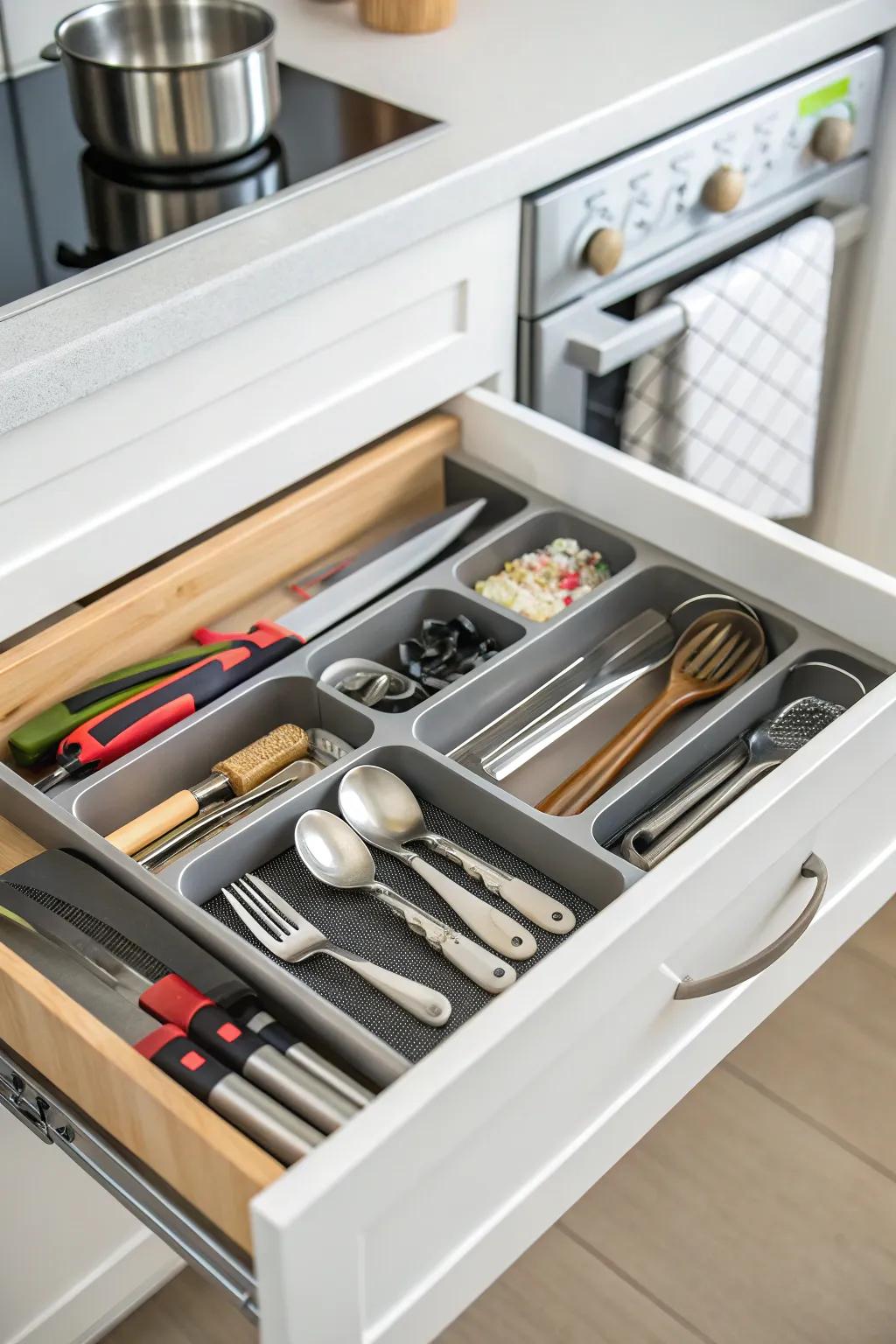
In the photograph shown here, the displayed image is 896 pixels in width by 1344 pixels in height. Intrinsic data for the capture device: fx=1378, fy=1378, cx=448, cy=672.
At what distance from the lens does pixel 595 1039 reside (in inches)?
31.8

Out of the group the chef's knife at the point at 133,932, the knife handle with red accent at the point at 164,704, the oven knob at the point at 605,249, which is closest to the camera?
the chef's knife at the point at 133,932

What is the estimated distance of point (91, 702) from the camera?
3.37 feet

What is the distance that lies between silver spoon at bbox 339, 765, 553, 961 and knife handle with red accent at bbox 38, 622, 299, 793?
0.45 feet

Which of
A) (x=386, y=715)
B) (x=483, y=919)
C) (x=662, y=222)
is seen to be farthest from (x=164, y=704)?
(x=662, y=222)

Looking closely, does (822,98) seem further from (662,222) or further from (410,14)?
(410,14)

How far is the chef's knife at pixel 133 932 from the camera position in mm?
766

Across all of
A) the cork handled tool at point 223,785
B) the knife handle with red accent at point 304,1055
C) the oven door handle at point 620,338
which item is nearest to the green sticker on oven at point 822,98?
the oven door handle at point 620,338

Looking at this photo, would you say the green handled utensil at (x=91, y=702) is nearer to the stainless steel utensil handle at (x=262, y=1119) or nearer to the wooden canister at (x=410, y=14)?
the stainless steel utensil handle at (x=262, y=1119)

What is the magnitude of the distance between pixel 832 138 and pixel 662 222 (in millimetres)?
238

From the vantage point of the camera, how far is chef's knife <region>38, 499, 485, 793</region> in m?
0.99

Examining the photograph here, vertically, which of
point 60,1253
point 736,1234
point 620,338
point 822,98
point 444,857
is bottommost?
point 736,1234

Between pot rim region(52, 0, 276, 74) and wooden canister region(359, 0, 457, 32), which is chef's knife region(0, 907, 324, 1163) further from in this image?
wooden canister region(359, 0, 457, 32)

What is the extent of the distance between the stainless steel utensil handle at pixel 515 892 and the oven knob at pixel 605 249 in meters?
0.60

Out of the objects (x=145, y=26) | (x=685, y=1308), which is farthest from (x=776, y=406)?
(x=685, y=1308)
